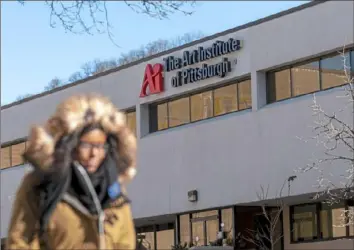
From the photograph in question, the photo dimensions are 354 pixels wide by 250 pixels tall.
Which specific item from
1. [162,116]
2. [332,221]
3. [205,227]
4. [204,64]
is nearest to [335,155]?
[332,221]

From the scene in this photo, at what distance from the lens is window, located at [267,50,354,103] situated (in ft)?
83.3

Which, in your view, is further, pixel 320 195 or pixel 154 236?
pixel 154 236

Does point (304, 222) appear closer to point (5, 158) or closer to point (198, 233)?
point (198, 233)

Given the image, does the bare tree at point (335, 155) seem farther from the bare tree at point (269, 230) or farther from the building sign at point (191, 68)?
the building sign at point (191, 68)

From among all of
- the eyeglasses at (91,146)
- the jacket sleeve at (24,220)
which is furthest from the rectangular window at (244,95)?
the jacket sleeve at (24,220)

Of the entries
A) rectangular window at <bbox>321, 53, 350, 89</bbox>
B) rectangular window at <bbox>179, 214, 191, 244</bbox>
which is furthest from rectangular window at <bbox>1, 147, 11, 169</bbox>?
rectangular window at <bbox>321, 53, 350, 89</bbox>

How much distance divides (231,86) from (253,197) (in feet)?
12.5

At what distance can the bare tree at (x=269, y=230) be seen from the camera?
92.7ft

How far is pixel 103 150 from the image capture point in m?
4.36

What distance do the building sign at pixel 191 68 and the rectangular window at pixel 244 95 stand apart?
657mm

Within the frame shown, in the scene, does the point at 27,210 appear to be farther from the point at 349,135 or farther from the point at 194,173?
the point at 194,173

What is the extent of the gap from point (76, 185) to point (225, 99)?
83.4 feet

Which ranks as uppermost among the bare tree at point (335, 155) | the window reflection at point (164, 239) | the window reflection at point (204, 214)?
the bare tree at point (335, 155)

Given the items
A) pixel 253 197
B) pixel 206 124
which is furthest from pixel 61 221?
pixel 206 124
